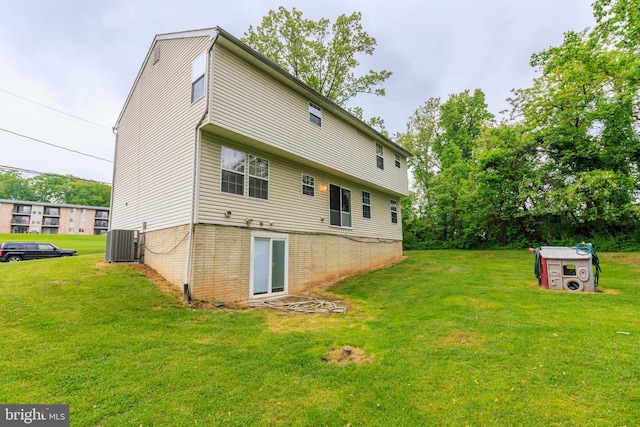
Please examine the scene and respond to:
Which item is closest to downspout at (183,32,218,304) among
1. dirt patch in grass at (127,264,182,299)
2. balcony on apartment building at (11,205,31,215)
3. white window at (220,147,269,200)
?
dirt patch in grass at (127,264,182,299)

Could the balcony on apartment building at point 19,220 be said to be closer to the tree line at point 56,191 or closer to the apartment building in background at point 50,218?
the apartment building in background at point 50,218

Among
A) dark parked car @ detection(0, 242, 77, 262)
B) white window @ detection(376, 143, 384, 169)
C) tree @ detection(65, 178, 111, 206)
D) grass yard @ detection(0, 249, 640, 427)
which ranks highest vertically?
tree @ detection(65, 178, 111, 206)

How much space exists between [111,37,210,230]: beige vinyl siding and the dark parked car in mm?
8810

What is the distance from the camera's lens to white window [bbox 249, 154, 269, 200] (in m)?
8.80

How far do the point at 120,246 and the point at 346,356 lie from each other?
803cm

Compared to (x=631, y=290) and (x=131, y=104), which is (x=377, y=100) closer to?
(x=131, y=104)

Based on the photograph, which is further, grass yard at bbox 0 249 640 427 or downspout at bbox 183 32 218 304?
downspout at bbox 183 32 218 304

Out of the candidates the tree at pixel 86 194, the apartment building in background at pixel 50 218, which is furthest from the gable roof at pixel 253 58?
the tree at pixel 86 194

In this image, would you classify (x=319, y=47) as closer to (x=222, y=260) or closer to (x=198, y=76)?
(x=198, y=76)

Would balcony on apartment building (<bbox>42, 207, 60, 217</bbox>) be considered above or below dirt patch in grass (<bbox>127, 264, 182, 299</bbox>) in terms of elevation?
above

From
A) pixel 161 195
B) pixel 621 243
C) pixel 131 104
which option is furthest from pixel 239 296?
pixel 621 243

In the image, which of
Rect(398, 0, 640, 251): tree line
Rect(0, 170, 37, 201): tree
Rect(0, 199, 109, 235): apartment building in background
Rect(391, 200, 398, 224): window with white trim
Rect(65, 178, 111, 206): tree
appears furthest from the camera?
Rect(65, 178, 111, 206): tree

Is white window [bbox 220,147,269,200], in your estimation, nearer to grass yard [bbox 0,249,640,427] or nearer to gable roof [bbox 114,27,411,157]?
gable roof [bbox 114,27,411,157]

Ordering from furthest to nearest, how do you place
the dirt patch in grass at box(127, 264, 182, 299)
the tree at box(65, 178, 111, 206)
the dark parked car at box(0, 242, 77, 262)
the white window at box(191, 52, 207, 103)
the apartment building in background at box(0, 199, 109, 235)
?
the tree at box(65, 178, 111, 206), the apartment building in background at box(0, 199, 109, 235), the dark parked car at box(0, 242, 77, 262), the white window at box(191, 52, 207, 103), the dirt patch in grass at box(127, 264, 182, 299)
